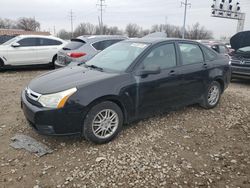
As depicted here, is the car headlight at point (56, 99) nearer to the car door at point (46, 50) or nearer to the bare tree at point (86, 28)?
Answer: the car door at point (46, 50)

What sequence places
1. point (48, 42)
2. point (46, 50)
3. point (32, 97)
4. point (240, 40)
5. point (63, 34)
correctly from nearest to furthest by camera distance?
1. point (32, 97)
2. point (240, 40)
3. point (46, 50)
4. point (48, 42)
5. point (63, 34)

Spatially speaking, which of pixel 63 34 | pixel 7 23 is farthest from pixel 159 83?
pixel 7 23

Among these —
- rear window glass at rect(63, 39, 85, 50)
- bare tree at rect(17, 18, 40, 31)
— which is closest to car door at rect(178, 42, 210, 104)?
rear window glass at rect(63, 39, 85, 50)

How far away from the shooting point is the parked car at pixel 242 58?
7.77 meters

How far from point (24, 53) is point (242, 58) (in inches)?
330

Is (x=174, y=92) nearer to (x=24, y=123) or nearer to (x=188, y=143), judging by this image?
(x=188, y=143)

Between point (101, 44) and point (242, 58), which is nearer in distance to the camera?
point (101, 44)

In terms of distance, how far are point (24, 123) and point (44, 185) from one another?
1848 mm

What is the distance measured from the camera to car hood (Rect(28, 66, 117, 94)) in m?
3.33

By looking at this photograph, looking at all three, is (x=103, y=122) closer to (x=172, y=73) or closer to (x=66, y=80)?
(x=66, y=80)

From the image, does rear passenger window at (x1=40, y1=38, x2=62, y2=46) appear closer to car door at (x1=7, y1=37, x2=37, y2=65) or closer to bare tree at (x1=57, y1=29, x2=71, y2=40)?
car door at (x1=7, y1=37, x2=37, y2=65)

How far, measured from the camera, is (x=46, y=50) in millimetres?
10141

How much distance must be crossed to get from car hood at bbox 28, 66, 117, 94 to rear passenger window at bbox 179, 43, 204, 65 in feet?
5.24

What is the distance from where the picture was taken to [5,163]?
3.08 metres
